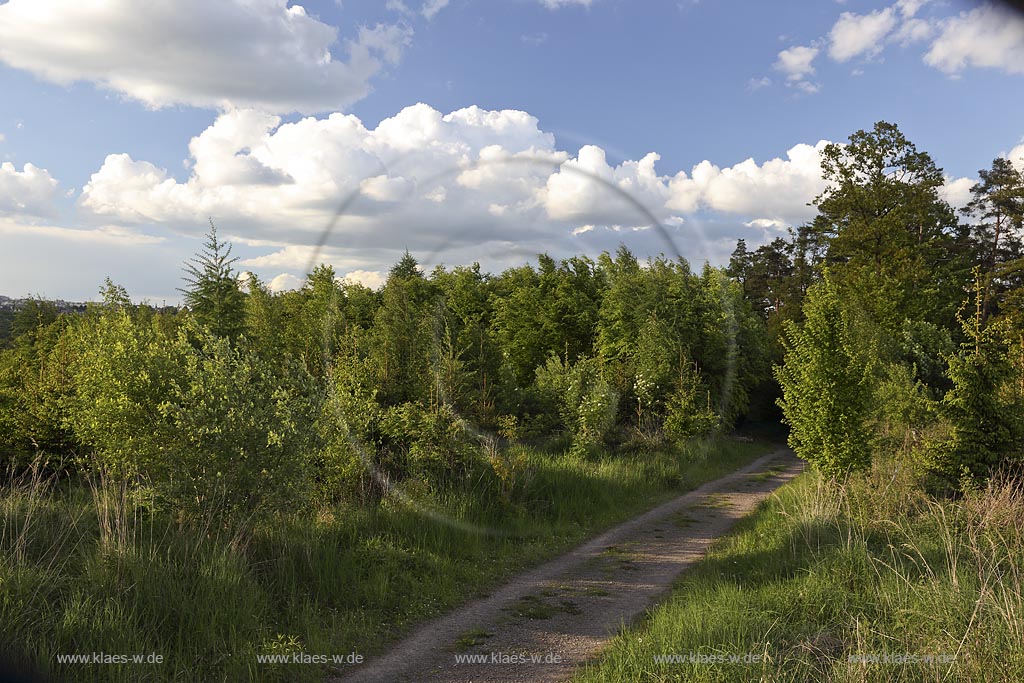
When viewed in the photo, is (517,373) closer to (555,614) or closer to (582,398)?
(582,398)


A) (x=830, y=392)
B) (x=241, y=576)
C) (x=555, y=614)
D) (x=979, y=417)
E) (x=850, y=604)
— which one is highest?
(x=830, y=392)

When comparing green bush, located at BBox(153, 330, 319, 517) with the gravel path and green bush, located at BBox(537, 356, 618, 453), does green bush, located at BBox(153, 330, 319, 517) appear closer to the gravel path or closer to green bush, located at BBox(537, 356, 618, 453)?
the gravel path

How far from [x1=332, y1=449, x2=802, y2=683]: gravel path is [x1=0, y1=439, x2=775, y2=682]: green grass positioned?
415 mm

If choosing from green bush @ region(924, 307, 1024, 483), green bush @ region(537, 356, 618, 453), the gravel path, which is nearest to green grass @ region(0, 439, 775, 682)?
the gravel path

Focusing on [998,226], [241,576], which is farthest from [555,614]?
[998,226]

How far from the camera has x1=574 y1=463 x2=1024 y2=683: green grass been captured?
598cm

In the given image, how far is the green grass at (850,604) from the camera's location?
5977 millimetres

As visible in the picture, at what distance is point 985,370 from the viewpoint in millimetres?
13414

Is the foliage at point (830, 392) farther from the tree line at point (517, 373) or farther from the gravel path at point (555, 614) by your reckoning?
the gravel path at point (555, 614)

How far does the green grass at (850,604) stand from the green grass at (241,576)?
303 cm

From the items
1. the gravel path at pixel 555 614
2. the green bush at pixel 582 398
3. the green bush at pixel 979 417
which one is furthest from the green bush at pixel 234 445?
the green bush at pixel 979 417

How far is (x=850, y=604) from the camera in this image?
305 inches

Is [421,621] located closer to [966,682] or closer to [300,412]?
[300,412]

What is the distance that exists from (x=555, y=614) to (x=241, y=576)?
4.07m
